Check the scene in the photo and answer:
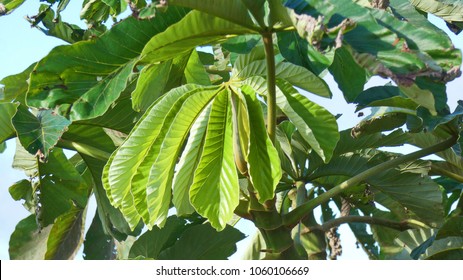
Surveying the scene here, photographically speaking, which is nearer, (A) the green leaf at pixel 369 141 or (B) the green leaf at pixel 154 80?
(B) the green leaf at pixel 154 80

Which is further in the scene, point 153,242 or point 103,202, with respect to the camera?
point 153,242

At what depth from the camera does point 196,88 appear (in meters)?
1.55

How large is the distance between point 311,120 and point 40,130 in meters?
0.54

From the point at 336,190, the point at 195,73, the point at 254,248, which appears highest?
the point at 195,73

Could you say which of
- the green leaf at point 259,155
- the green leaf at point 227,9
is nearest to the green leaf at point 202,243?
the green leaf at point 259,155

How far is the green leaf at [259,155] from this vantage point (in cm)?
151

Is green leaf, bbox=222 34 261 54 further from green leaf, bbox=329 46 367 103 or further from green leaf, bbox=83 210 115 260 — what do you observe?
green leaf, bbox=83 210 115 260

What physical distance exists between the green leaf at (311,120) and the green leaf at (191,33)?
17 centimetres

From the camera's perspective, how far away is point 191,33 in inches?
55.4

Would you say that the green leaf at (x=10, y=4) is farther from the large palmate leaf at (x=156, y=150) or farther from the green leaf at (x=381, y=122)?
the green leaf at (x=381, y=122)

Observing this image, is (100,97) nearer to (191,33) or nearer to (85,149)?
(191,33)

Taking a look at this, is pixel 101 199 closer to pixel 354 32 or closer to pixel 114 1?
pixel 114 1

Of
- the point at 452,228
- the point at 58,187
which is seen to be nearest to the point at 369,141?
the point at 452,228

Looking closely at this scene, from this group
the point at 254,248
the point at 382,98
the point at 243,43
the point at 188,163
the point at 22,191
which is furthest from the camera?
the point at 254,248
